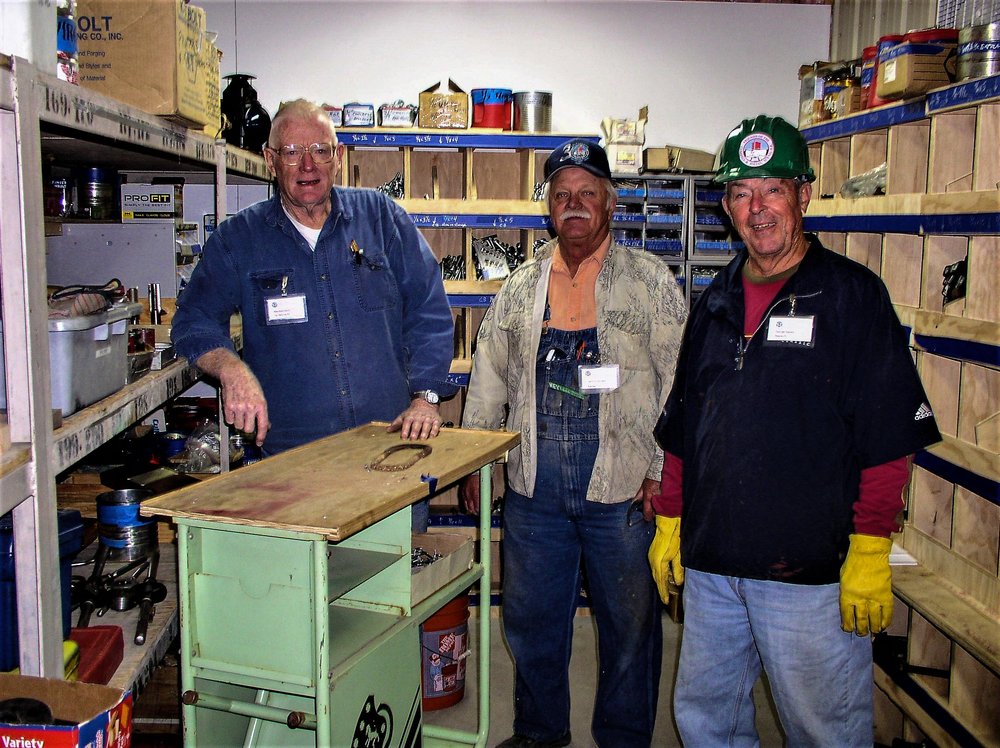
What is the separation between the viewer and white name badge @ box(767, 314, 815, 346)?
2.05m

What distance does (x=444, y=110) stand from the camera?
4.57 metres

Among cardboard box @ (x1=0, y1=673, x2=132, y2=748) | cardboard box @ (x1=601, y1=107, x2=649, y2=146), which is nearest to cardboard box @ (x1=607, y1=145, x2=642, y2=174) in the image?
cardboard box @ (x1=601, y1=107, x2=649, y2=146)

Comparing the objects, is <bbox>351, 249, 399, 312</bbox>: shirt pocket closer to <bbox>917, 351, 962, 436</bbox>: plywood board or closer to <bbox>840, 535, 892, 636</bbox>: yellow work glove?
<bbox>840, 535, 892, 636</bbox>: yellow work glove

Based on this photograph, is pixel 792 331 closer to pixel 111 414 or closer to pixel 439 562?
pixel 439 562

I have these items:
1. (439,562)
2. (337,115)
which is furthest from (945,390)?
(337,115)

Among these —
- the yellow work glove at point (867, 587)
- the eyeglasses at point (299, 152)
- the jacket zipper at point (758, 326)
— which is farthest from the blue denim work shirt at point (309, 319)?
the yellow work glove at point (867, 587)

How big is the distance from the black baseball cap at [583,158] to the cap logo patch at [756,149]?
0.75m

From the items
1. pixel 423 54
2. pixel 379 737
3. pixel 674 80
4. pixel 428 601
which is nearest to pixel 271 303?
pixel 428 601

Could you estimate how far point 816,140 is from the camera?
3584mm

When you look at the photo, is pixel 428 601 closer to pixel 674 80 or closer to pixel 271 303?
pixel 271 303

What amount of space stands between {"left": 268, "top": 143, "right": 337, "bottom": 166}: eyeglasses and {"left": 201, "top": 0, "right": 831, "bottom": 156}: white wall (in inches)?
123

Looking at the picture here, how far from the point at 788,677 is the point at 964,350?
1118 millimetres

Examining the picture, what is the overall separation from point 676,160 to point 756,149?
117 inches

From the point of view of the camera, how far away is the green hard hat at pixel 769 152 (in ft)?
6.97
